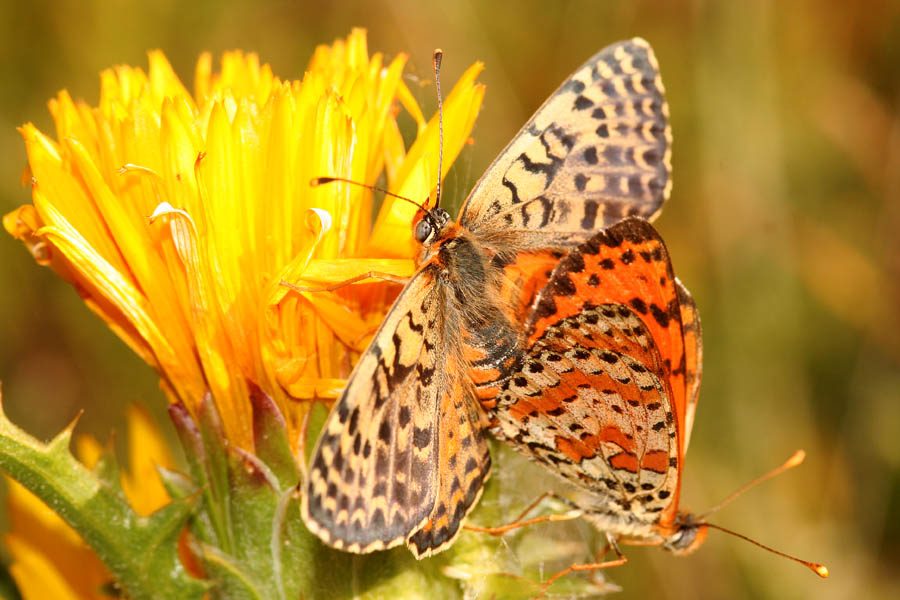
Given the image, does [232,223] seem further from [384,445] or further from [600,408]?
[600,408]

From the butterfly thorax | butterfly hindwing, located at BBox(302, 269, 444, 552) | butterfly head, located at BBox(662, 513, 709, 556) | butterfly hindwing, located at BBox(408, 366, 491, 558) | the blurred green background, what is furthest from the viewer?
the blurred green background

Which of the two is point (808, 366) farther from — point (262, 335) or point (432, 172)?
point (262, 335)

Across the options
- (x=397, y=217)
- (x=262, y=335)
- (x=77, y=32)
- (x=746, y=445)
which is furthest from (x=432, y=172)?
(x=77, y=32)

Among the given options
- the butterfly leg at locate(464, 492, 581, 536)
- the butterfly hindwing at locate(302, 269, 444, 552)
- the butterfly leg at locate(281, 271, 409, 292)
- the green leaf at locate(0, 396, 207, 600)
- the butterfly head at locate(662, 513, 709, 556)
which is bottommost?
the butterfly head at locate(662, 513, 709, 556)

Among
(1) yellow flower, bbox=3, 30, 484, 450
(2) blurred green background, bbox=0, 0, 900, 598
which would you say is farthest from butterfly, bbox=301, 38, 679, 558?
(2) blurred green background, bbox=0, 0, 900, 598

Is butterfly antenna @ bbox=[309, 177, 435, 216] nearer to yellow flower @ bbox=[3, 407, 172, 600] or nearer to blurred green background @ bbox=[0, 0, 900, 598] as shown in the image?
yellow flower @ bbox=[3, 407, 172, 600]

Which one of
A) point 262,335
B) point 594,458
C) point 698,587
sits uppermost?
point 262,335

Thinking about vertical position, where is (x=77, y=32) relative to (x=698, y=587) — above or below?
above

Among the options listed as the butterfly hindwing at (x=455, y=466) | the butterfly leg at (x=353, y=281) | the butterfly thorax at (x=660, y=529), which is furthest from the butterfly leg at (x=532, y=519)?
the butterfly leg at (x=353, y=281)

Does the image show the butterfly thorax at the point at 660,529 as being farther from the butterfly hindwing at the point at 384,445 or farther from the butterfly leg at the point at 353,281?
the butterfly leg at the point at 353,281
